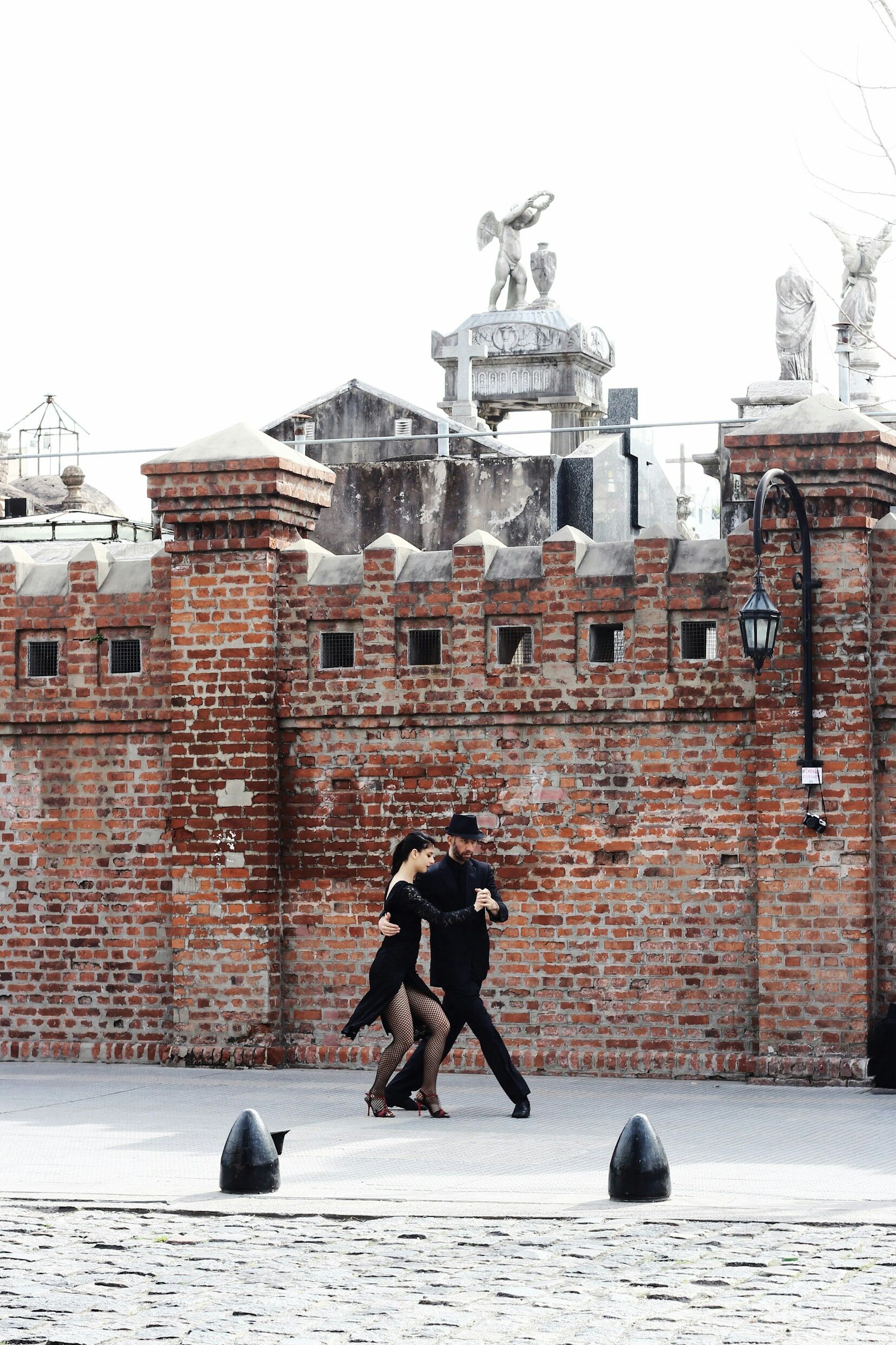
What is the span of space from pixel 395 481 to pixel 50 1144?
21.2 metres

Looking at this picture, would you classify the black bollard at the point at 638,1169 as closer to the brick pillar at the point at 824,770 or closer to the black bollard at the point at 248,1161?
the black bollard at the point at 248,1161

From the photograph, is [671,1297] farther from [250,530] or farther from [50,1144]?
[250,530]

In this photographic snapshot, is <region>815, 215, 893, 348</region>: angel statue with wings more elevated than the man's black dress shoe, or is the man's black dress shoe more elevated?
<region>815, 215, 893, 348</region>: angel statue with wings

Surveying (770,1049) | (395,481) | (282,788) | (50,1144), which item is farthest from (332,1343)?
(395,481)

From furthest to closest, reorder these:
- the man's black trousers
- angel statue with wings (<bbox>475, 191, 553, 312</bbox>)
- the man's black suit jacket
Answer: angel statue with wings (<bbox>475, 191, 553, 312</bbox>)
the man's black suit jacket
the man's black trousers

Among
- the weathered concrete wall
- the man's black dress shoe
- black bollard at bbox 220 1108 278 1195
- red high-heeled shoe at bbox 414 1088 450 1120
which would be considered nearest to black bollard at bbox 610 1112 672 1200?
black bollard at bbox 220 1108 278 1195

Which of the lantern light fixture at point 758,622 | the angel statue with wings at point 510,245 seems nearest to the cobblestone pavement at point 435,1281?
the lantern light fixture at point 758,622

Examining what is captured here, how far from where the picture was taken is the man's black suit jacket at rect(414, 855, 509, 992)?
12.4 m

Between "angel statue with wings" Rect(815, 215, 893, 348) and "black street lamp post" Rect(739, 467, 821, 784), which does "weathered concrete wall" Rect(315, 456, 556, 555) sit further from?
"black street lamp post" Rect(739, 467, 821, 784)

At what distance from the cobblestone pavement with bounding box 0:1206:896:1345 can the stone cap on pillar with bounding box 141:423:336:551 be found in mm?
6847

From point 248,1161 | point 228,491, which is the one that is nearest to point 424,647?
point 228,491

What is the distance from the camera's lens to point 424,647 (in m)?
15.0

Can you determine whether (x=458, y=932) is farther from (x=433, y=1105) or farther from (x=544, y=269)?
(x=544, y=269)

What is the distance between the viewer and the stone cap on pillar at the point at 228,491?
15.0 meters
